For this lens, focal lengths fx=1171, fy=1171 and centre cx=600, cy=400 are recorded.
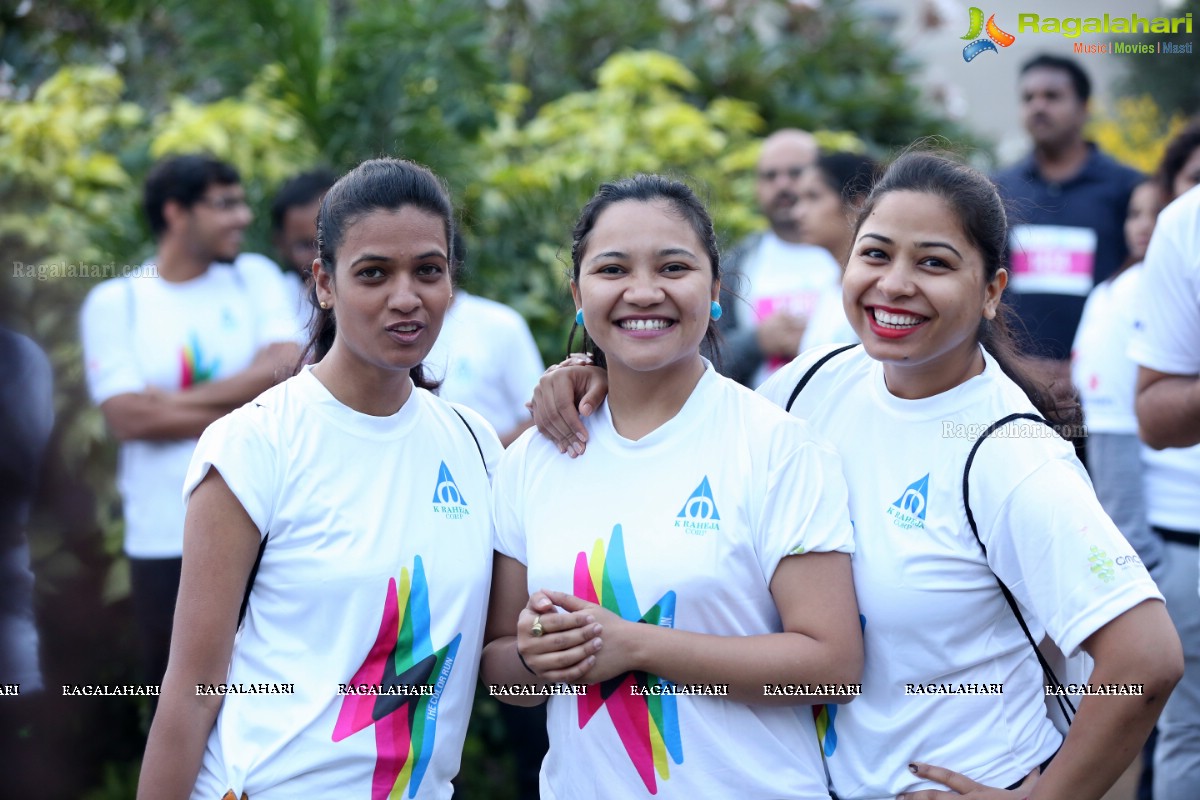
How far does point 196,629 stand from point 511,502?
0.69m

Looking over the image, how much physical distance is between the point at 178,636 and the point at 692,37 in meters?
7.72

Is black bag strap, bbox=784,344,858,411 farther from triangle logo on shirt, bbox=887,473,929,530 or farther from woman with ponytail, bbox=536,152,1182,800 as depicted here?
triangle logo on shirt, bbox=887,473,929,530

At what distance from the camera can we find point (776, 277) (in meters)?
5.36

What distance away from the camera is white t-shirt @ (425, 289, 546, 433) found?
4551 millimetres

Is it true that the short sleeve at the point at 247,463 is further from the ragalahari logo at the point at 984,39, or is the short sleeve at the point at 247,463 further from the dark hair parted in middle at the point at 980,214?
the ragalahari logo at the point at 984,39

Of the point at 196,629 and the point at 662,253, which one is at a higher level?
the point at 662,253

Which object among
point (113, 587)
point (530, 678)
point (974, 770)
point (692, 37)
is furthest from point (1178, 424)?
point (692, 37)

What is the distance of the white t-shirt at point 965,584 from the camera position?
7.02 feet

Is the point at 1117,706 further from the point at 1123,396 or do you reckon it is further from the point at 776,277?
the point at 776,277

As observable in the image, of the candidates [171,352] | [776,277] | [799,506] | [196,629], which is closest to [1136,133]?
A: [776,277]

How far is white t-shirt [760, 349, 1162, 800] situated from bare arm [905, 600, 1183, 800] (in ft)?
0.14

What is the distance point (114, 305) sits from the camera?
4410 millimetres

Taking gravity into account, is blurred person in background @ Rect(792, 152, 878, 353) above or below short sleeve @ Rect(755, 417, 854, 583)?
above

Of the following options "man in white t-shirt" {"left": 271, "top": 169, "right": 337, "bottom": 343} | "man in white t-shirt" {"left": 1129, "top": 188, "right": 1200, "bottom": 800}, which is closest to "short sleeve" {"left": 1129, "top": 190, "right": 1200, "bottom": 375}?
"man in white t-shirt" {"left": 1129, "top": 188, "right": 1200, "bottom": 800}
